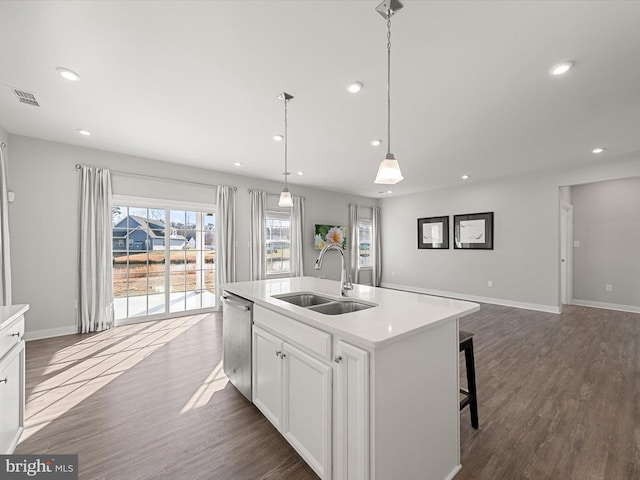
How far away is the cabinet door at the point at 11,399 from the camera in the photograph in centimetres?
151

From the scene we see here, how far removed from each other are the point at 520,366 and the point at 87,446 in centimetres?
386

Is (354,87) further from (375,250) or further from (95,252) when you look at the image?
(375,250)

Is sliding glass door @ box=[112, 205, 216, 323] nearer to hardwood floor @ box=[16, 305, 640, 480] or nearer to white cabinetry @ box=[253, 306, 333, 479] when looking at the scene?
hardwood floor @ box=[16, 305, 640, 480]

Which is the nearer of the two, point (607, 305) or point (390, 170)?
point (390, 170)

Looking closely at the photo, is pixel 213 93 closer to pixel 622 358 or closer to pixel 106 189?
pixel 106 189

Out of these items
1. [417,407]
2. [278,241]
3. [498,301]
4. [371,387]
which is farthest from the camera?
[278,241]

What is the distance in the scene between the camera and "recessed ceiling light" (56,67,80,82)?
223cm

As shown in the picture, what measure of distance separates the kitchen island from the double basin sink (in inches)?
6.8

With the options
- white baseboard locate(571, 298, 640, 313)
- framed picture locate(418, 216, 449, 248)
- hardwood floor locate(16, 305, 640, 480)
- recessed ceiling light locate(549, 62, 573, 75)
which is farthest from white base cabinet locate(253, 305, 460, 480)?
white baseboard locate(571, 298, 640, 313)

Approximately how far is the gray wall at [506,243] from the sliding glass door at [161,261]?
529 cm

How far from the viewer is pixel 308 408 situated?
1535 millimetres

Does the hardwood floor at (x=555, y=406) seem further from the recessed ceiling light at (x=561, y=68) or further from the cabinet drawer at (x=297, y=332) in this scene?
the recessed ceiling light at (x=561, y=68)

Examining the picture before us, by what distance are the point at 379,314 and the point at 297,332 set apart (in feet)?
1.62

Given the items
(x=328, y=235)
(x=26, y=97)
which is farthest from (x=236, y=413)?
(x=328, y=235)
